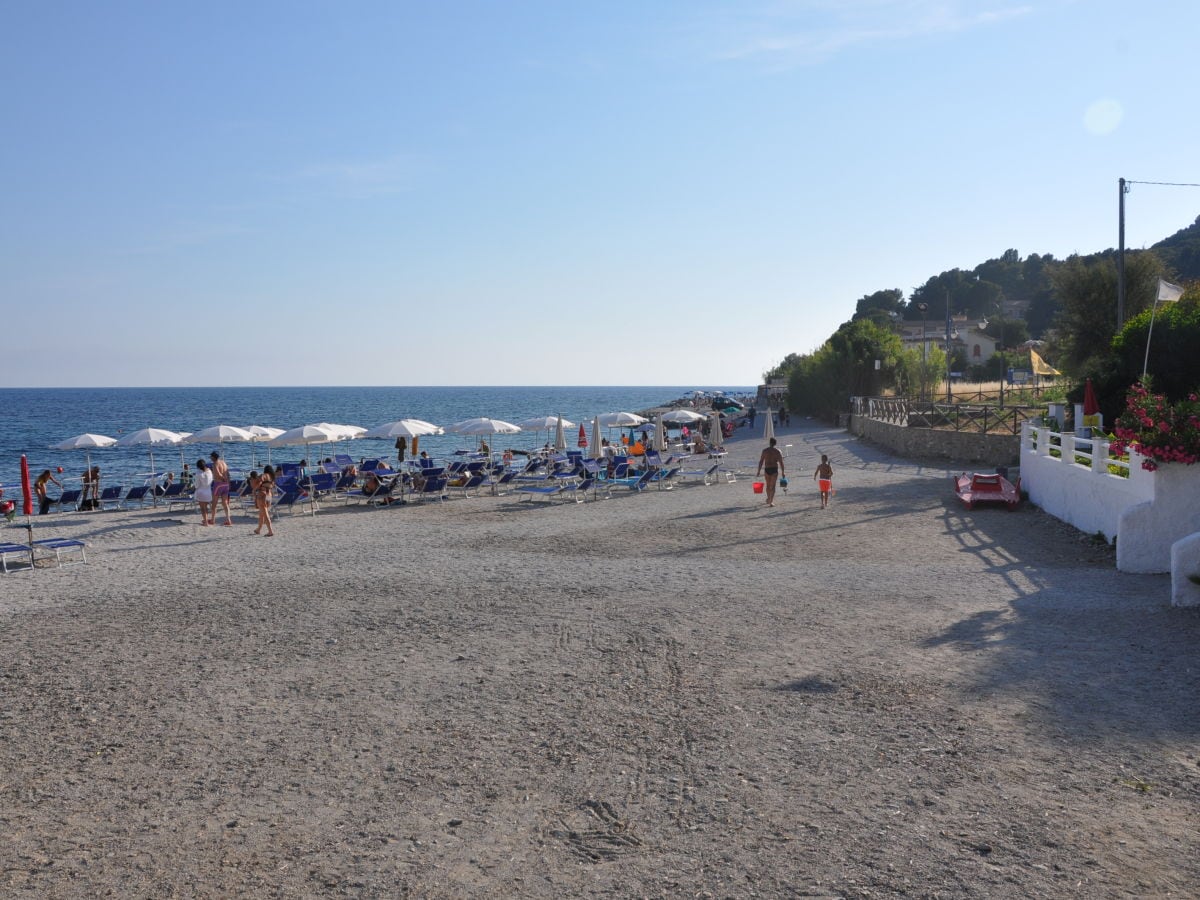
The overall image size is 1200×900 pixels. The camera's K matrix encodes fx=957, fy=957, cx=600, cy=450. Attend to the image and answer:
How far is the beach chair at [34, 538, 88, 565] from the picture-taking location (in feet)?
42.4

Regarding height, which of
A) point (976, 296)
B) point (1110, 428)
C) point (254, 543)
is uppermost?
point (976, 296)

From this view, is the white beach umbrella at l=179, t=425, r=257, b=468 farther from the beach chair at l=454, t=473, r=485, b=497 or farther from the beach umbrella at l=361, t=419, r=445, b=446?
the beach chair at l=454, t=473, r=485, b=497

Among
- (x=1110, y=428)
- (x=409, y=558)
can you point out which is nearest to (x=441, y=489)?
(x=409, y=558)

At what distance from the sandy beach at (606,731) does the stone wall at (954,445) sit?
1305 cm

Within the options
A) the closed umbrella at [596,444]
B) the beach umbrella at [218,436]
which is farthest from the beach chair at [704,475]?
the beach umbrella at [218,436]

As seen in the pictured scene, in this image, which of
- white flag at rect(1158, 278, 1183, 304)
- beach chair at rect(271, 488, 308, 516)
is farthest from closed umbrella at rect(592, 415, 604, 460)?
white flag at rect(1158, 278, 1183, 304)

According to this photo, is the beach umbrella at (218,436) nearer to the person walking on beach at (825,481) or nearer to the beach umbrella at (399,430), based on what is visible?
the beach umbrella at (399,430)

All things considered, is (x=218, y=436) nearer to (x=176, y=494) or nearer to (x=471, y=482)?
(x=176, y=494)

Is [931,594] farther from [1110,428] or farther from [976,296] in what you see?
[976,296]

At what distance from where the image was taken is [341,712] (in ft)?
21.3

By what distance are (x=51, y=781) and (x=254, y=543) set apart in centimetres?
979

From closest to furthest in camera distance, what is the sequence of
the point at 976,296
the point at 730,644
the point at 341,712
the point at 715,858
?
the point at 715,858 → the point at 341,712 → the point at 730,644 → the point at 976,296

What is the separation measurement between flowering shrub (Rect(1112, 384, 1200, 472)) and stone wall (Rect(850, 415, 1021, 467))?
13.0 metres

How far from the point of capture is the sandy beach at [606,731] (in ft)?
14.1
